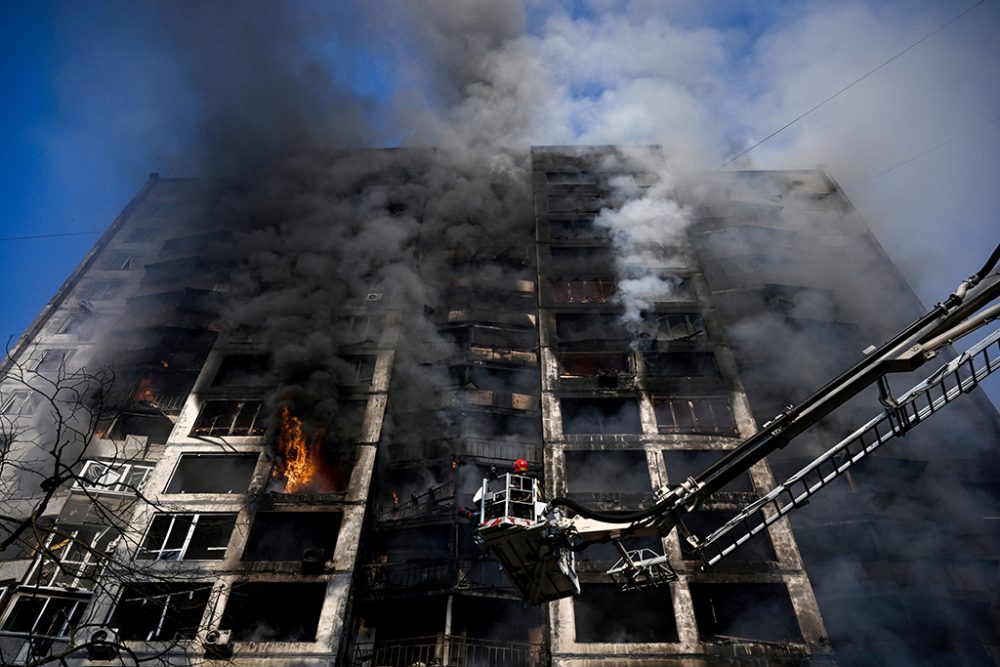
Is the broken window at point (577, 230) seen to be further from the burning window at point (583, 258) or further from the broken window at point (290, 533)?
the broken window at point (290, 533)

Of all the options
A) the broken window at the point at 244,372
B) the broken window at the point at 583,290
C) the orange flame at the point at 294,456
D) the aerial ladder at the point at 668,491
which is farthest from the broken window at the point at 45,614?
the broken window at the point at 583,290

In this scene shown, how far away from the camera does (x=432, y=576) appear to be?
20.9 m

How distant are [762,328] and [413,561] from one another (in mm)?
19435

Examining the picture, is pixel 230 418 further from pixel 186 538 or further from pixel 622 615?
pixel 622 615

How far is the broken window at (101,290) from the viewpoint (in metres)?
33.1

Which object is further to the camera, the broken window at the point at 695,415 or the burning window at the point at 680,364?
the burning window at the point at 680,364

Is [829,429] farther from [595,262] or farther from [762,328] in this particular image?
[595,262]

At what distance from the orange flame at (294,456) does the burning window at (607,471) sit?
10488 mm

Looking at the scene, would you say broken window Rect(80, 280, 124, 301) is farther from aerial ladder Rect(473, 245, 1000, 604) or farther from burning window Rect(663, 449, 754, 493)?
aerial ladder Rect(473, 245, 1000, 604)

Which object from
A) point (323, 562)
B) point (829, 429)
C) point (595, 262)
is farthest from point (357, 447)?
point (829, 429)

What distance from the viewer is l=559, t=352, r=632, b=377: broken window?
2697 cm

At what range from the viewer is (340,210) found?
3572 centimetres

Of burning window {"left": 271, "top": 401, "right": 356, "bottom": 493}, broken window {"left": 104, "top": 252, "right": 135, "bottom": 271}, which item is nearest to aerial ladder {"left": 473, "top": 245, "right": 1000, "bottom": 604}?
burning window {"left": 271, "top": 401, "right": 356, "bottom": 493}

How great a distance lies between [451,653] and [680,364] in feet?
51.7
